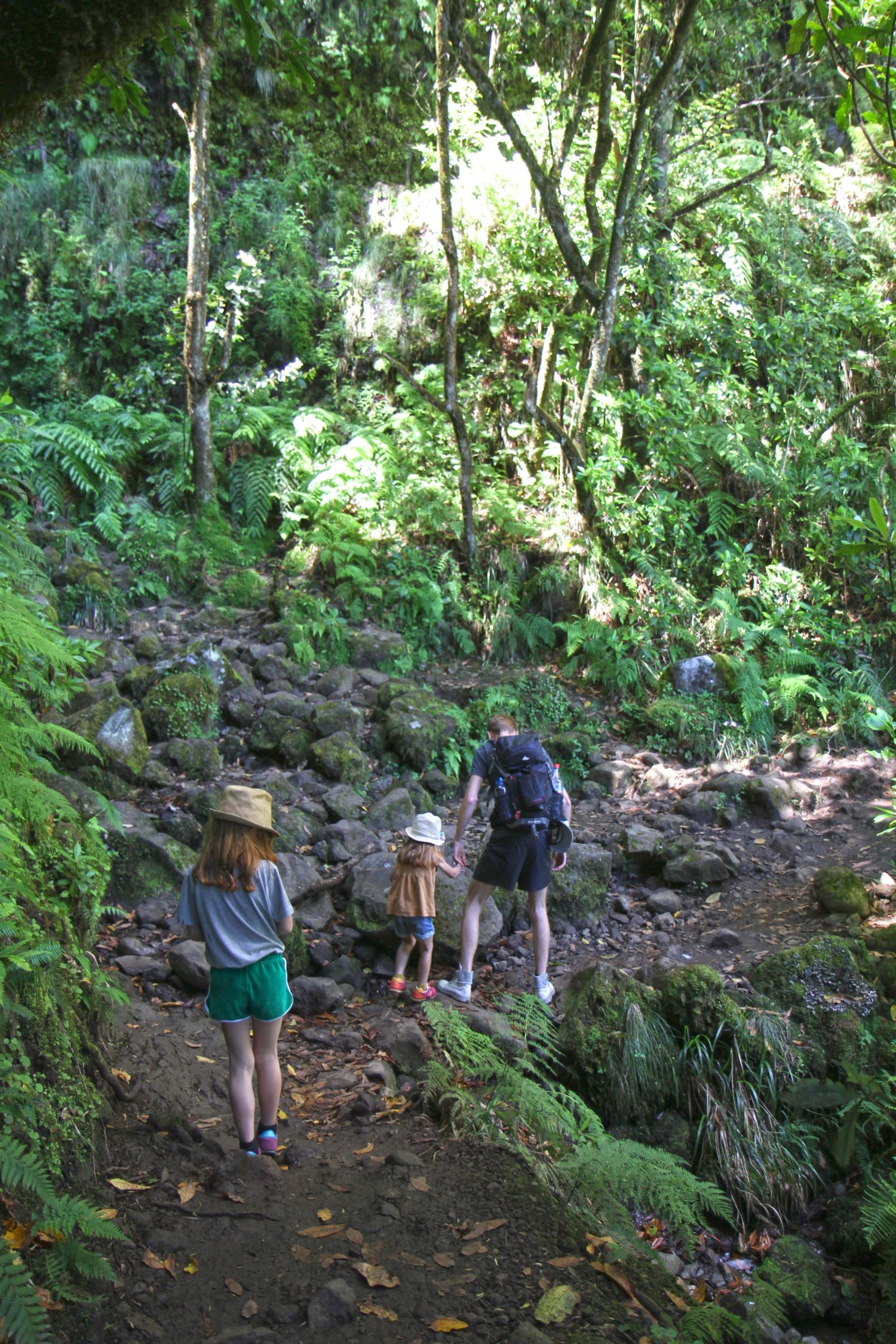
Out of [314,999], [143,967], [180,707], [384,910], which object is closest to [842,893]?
[384,910]

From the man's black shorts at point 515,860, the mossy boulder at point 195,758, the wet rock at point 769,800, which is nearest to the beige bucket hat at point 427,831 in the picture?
the man's black shorts at point 515,860

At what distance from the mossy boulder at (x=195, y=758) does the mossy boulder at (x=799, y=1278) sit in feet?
17.3

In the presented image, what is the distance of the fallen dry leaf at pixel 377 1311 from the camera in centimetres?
270

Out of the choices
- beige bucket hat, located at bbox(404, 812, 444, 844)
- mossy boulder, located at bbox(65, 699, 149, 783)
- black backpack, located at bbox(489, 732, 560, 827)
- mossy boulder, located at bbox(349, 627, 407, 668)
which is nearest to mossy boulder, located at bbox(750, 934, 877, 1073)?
black backpack, located at bbox(489, 732, 560, 827)

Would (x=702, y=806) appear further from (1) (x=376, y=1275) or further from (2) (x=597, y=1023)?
(1) (x=376, y=1275)

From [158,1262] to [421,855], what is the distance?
305 cm

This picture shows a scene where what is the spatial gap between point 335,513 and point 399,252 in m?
5.05

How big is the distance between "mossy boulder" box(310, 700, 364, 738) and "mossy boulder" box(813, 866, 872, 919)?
14.1ft

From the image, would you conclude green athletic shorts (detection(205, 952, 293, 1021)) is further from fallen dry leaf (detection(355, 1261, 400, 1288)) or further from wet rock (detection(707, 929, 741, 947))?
wet rock (detection(707, 929, 741, 947))

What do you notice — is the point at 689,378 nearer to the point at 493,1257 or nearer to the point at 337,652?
the point at 337,652

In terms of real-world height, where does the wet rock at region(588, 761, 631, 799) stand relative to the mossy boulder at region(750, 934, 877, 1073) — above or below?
above

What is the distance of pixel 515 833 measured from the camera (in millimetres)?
5824

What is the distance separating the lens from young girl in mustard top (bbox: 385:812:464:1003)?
18.6 feet

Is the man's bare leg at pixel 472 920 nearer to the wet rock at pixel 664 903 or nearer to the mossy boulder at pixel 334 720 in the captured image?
the wet rock at pixel 664 903
